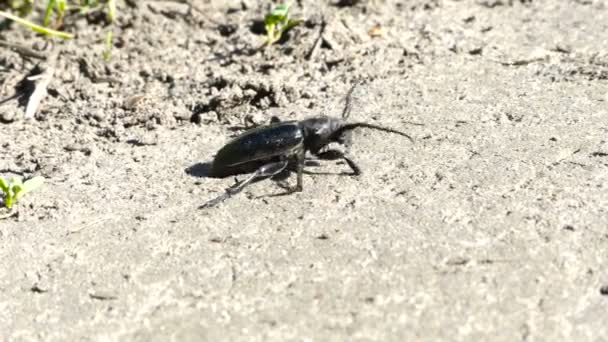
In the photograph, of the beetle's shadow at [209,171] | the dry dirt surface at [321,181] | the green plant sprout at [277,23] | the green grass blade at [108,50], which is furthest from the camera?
the green grass blade at [108,50]

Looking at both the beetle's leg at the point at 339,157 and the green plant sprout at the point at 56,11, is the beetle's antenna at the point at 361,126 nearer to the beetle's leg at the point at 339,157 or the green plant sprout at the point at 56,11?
the beetle's leg at the point at 339,157

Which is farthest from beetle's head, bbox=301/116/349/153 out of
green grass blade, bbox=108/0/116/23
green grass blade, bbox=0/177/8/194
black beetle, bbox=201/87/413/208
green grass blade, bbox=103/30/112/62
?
green grass blade, bbox=108/0/116/23

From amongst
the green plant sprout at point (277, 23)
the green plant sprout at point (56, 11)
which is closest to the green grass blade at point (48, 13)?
the green plant sprout at point (56, 11)

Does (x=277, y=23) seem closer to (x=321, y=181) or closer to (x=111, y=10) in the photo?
(x=111, y=10)

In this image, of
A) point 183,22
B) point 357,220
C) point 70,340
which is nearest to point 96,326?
point 70,340

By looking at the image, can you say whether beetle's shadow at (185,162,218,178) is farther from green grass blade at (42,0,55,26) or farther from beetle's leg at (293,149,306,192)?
green grass blade at (42,0,55,26)

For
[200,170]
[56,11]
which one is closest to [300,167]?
[200,170]

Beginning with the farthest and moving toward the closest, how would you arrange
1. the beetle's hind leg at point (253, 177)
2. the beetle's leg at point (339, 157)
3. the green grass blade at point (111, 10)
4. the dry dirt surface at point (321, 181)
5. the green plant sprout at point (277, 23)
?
the green grass blade at point (111, 10), the green plant sprout at point (277, 23), the beetle's leg at point (339, 157), the beetle's hind leg at point (253, 177), the dry dirt surface at point (321, 181)

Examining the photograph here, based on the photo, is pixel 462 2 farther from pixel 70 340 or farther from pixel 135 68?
pixel 70 340
